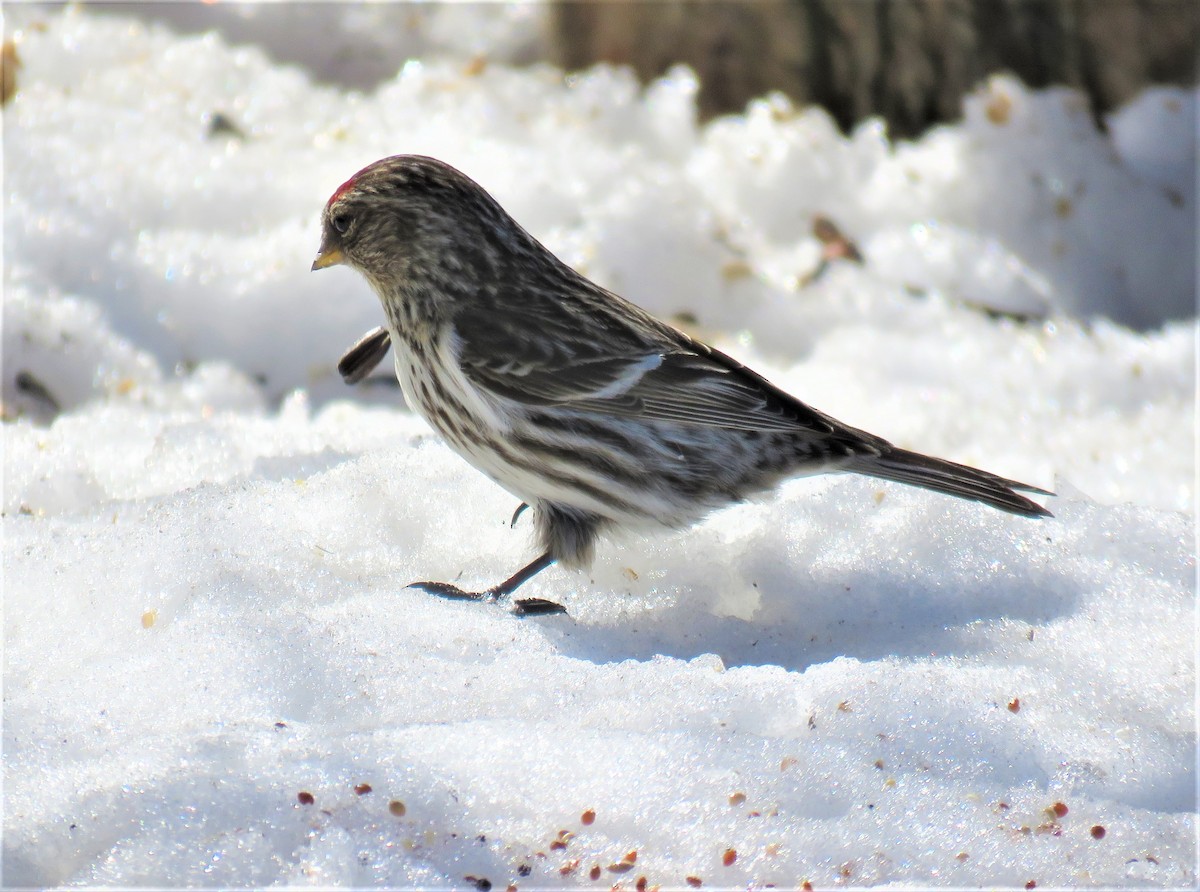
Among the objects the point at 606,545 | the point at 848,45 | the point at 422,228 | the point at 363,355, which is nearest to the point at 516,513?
the point at 606,545

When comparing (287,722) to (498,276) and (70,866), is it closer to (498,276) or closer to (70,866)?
(70,866)

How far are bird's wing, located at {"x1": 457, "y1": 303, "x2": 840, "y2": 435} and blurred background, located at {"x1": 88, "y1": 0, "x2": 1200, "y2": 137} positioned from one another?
11.0ft

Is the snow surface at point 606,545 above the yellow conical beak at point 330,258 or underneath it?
underneath

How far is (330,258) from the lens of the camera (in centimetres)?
372

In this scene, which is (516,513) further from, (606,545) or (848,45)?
(848,45)

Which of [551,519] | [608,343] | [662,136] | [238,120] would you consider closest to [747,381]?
[608,343]

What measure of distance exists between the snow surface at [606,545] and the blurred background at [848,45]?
0.16 metres

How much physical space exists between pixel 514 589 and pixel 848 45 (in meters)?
Result: 3.95

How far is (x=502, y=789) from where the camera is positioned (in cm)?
245

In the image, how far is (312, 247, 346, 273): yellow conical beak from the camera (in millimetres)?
3695

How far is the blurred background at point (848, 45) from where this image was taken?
617 centimetres

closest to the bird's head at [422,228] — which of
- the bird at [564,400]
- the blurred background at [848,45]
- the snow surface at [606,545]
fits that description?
the bird at [564,400]

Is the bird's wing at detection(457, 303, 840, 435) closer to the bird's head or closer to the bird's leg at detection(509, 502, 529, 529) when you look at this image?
the bird's head

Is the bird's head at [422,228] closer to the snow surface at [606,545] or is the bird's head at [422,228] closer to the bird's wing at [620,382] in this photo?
the bird's wing at [620,382]
